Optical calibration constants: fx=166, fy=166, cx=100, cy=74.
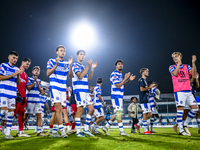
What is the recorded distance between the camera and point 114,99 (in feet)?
17.9

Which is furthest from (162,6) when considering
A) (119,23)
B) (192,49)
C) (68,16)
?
(68,16)

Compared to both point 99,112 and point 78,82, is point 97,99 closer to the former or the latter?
point 99,112

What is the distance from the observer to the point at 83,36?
29953 millimetres

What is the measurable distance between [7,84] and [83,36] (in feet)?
86.8

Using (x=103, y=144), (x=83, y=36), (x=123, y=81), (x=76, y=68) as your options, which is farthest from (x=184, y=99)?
(x=83, y=36)

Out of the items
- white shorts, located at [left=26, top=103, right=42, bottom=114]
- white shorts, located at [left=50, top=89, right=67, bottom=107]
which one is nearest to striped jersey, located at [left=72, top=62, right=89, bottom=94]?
white shorts, located at [left=50, top=89, right=67, bottom=107]

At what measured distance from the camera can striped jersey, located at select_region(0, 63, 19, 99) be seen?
14.4 ft

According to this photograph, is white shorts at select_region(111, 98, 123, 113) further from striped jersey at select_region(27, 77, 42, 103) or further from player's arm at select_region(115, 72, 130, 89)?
striped jersey at select_region(27, 77, 42, 103)

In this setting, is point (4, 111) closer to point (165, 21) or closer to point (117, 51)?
point (165, 21)

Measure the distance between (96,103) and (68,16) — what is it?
2426cm

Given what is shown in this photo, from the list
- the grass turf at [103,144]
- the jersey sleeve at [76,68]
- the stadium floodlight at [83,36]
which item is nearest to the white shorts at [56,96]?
the jersey sleeve at [76,68]

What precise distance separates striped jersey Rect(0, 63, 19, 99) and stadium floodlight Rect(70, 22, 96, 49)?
82.8 ft

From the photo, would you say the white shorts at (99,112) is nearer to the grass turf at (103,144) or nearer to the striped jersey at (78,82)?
the striped jersey at (78,82)

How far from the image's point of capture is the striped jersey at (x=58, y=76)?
14.1ft
